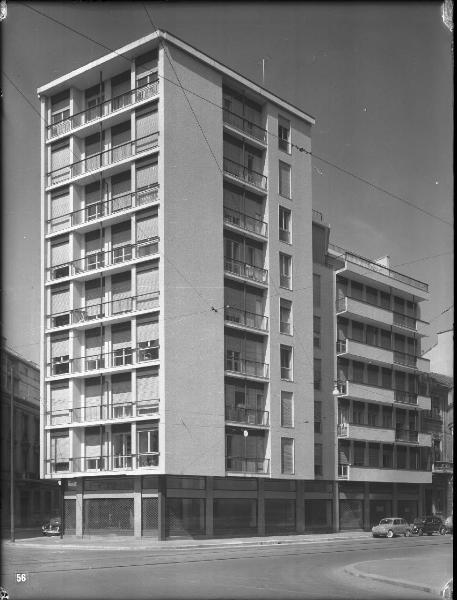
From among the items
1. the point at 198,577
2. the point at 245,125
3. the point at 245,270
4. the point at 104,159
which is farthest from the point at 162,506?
the point at 198,577

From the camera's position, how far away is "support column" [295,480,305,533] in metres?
50.9

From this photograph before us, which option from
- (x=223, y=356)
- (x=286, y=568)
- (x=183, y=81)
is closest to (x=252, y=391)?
(x=223, y=356)

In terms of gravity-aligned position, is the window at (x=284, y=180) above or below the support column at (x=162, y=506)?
above

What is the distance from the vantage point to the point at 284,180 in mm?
49406

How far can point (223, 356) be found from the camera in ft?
147

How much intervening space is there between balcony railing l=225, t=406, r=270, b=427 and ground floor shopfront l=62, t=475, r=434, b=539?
3348 mm

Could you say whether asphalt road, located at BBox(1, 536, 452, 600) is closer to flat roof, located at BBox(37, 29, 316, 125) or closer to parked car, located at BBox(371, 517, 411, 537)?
parked car, located at BBox(371, 517, 411, 537)

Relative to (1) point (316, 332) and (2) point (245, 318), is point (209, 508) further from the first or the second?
(1) point (316, 332)

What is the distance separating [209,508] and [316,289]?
14579 mm

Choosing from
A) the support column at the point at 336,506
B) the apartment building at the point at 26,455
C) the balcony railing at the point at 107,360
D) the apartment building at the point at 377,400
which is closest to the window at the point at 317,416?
the apartment building at the point at 377,400

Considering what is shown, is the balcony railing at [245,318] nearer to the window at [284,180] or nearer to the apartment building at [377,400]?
the apartment building at [377,400]

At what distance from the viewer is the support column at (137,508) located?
141ft

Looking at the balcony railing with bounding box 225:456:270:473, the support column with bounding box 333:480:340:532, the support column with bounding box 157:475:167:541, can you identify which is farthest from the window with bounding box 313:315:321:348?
the support column with bounding box 157:475:167:541

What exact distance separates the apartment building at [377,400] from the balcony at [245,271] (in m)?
4.31
